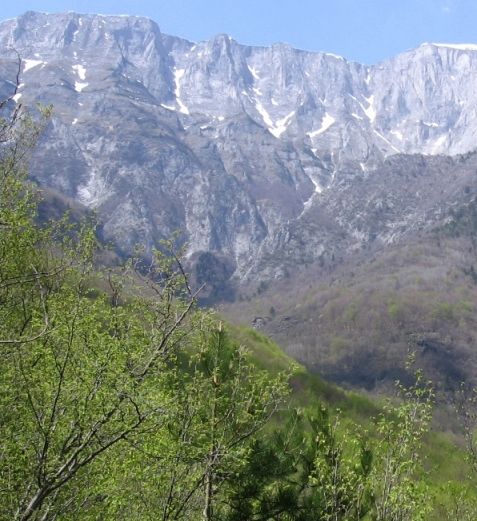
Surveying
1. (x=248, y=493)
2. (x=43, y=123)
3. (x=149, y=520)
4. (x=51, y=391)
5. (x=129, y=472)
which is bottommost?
(x=248, y=493)

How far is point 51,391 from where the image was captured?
12625mm

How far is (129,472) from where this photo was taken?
13492mm

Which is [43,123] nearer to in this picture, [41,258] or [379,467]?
[41,258]

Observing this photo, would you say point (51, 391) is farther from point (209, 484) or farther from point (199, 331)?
point (209, 484)

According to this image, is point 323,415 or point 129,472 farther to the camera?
point 323,415

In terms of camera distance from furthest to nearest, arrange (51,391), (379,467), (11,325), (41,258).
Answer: (41,258) < (11,325) < (379,467) < (51,391)

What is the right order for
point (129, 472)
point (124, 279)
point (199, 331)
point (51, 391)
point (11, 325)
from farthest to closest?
1. point (11, 325)
2. point (124, 279)
3. point (199, 331)
4. point (129, 472)
5. point (51, 391)

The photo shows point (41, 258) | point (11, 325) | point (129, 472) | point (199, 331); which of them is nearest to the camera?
point (129, 472)

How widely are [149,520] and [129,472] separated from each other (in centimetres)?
137

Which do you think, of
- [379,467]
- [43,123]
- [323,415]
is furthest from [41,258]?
[379,467]

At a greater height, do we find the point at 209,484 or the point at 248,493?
the point at 209,484

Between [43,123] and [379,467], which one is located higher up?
[43,123]

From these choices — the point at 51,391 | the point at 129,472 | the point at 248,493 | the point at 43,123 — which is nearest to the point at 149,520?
the point at 129,472

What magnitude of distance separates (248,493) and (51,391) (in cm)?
884
